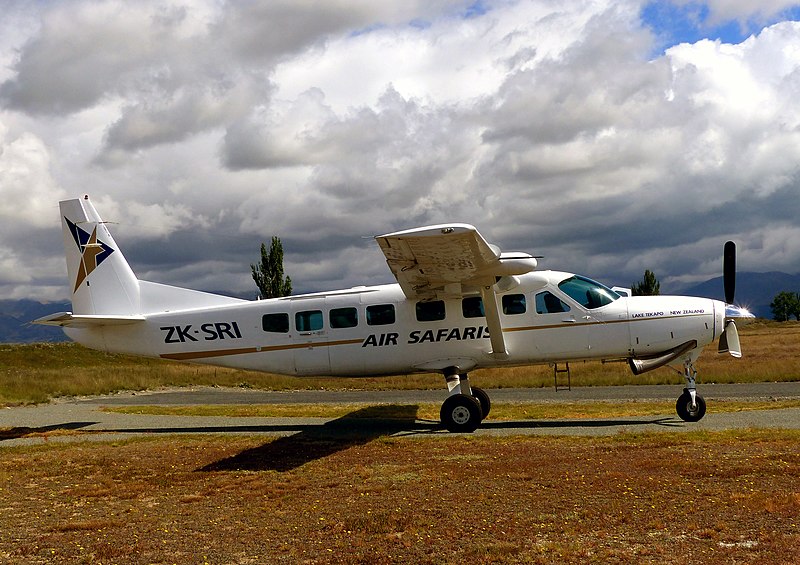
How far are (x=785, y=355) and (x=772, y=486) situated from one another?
4058 cm

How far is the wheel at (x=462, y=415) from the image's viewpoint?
15086 millimetres

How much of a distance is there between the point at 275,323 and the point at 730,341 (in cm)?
1002

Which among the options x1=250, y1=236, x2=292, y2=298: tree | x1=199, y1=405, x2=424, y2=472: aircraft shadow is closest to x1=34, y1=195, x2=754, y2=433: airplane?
x1=199, y1=405, x2=424, y2=472: aircraft shadow

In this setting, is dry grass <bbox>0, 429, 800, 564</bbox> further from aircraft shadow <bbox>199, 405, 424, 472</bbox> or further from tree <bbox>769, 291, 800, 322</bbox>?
tree <bbox>769, 291, 800, 322</bbox>

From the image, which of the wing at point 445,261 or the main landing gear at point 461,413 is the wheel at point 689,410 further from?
the wing at point 445,261

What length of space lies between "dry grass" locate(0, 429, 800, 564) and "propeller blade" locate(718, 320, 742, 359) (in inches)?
124

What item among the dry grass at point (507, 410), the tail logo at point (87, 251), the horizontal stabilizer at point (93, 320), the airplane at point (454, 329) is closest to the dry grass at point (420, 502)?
the airplane at point (454, 329)

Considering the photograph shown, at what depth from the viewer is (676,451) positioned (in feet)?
37.1

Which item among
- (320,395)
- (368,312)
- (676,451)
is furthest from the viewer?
(320,395)

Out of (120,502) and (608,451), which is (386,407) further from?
(120,502)

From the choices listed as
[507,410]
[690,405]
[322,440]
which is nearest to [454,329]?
[322,440]

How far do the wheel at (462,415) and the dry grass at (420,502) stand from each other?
1548 millimetres

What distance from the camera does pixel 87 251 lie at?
18219mm

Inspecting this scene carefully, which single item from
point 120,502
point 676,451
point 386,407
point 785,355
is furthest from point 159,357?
point 785,355
